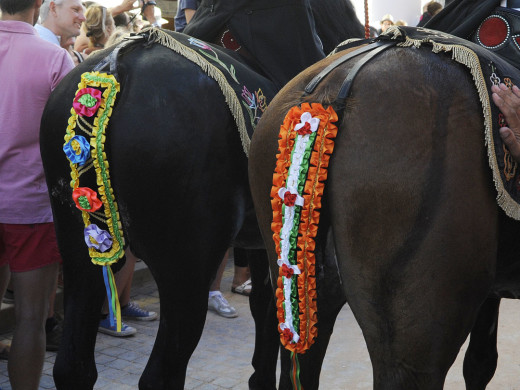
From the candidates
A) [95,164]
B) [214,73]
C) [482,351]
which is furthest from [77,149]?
[482,351]

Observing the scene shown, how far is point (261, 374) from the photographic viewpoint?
3596mm

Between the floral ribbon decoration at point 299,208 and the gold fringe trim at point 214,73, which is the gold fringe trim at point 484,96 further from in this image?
the gold fringe trim at point 214,73

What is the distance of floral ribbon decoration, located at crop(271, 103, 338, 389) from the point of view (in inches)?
74.1

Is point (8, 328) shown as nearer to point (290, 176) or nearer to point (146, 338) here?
point (146, 338)

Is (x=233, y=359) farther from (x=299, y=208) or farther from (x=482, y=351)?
(x=299, y=208)

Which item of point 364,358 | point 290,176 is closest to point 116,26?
point 364,358

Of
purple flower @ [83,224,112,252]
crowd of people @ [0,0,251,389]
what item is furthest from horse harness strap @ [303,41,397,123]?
crowd of people @ [0,0,251,389]

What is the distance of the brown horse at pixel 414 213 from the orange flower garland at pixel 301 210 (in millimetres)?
42

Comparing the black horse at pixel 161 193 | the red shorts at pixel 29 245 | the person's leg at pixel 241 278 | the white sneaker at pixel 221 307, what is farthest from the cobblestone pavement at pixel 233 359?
the black horse at pixel 161 193

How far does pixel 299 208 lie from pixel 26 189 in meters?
1.64

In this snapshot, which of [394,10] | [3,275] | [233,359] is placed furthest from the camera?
[394,10]

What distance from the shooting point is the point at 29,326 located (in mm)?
3020

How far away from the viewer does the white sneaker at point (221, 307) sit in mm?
5355

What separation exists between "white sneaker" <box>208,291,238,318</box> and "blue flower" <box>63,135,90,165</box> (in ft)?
9.82
